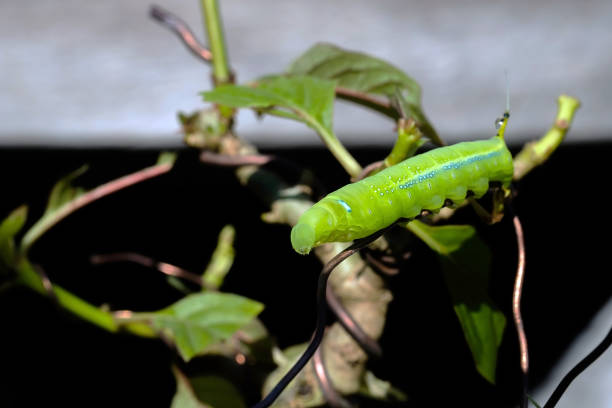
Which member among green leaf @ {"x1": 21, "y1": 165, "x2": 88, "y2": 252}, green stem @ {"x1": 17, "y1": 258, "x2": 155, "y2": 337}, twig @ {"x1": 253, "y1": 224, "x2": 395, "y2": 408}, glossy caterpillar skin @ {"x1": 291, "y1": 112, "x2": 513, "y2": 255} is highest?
glossy caterpillar skin @ {"x1": 291, "y1": 112, "x2": 513, "y2": 255}

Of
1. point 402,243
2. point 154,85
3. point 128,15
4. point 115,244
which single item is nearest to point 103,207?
point 115,244

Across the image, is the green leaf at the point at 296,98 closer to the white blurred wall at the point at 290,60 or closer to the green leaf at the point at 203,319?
the green leaf at the point at 203,319

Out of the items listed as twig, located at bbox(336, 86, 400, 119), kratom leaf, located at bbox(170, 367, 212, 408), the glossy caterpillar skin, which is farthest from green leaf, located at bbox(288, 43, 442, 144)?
kratom leaf, located at bbox(170, 367, 212, 408)

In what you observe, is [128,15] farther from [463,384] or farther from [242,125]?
[463,384]

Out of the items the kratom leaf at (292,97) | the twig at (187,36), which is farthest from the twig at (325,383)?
the twig at (187,36)

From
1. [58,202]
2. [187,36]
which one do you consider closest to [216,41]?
[187,36]

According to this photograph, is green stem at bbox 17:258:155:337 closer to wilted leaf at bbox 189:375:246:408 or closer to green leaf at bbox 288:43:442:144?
wilted leaf at bbox 189:375:246:408

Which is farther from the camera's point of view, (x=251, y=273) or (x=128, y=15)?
(x=128, y=15)
